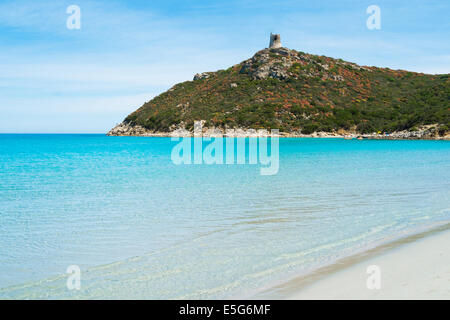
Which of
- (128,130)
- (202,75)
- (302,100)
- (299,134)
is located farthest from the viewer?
(128,130)

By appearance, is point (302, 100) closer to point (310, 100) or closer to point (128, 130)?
point (310, 100)

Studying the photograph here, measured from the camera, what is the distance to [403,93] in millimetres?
98000

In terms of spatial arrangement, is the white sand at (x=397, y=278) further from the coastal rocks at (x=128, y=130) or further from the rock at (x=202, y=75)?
the rock at (x=202, y=75)

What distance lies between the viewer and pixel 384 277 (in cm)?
539

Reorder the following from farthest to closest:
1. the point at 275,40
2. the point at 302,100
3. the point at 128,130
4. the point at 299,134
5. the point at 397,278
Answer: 1. the point at 128,130
2. the point at 275,40
3. the point at 302,100
4. the point at 299,134
5. the point at 397,278

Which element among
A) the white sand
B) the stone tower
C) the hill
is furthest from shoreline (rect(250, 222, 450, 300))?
the stone tower

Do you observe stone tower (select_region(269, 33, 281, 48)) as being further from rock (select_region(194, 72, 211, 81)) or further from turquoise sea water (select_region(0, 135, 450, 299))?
turquoise sea water (select_region(0, 135, 450, 299))

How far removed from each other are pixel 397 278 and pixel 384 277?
160 millimetres

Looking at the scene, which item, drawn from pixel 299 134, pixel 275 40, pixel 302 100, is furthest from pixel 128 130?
pixel 299 134

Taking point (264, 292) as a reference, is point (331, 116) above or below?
above

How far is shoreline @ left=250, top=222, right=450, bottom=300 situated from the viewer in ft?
15.8
